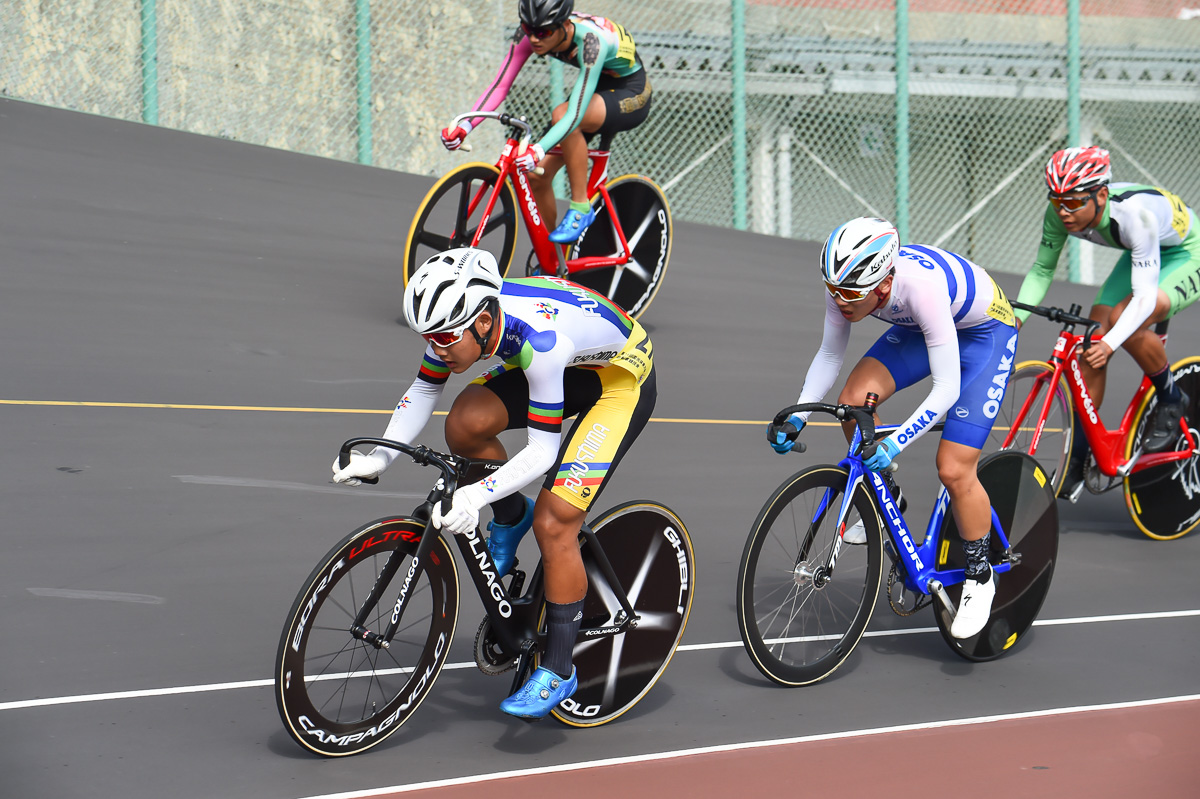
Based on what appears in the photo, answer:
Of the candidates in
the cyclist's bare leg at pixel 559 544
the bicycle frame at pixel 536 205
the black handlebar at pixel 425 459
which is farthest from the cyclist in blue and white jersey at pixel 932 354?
the bicycle frame at pixel 536 205

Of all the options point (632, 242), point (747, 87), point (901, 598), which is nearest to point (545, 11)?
point (632, 242)

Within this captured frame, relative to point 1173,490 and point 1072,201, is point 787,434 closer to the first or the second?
point 1072,201

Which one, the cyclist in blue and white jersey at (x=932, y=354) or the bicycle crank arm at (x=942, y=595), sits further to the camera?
the bicycle crank arm at (x=942, y=595)

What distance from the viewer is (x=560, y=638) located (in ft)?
12.9

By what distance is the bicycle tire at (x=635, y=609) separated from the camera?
417cm

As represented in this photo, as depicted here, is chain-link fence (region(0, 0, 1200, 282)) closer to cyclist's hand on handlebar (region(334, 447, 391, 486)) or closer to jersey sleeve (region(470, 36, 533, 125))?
jersey sleeve (region(470, 36, 533, 125))

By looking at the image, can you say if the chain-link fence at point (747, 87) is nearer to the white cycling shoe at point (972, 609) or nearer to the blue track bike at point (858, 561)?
the blue track bike at point (858, 561)

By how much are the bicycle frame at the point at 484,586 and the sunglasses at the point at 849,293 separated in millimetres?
1166

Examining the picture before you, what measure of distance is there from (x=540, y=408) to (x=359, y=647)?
3.29ft

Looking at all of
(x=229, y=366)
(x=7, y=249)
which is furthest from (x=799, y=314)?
(x=7, y=249)

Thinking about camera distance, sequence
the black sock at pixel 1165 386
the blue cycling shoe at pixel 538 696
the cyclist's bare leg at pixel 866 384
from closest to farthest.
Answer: the blue cycling shoe at pixel 538 696, the cyclist's bare leg at pixel 866 384, the black sock at pixel 1165 386

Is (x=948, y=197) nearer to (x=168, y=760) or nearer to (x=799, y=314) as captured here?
(x=799, y=314)

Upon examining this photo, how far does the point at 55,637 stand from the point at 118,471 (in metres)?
1.75

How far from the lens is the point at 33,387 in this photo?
6965 mm
